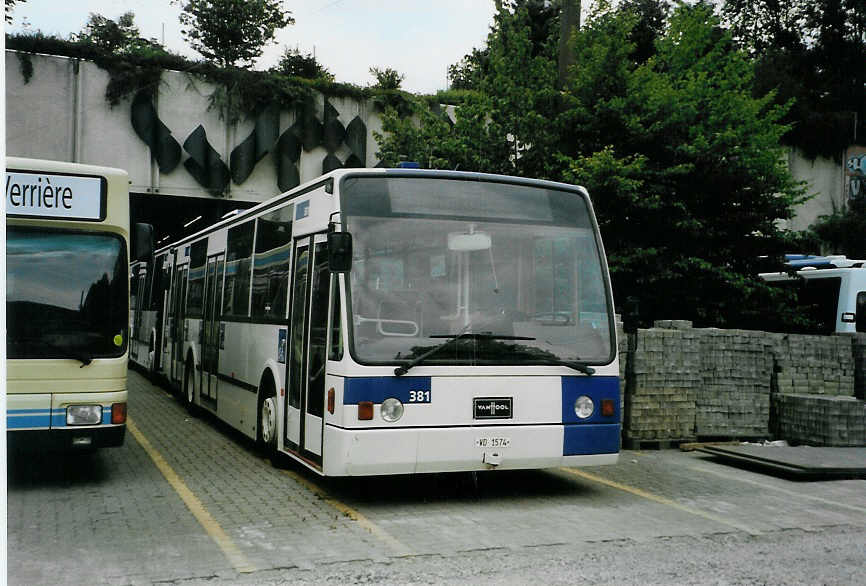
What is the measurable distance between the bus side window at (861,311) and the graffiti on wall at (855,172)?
15745mm

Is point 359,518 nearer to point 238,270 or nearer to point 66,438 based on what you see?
point 66,438

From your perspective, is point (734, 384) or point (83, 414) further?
point (734, 384)

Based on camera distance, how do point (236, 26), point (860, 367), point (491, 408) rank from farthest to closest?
point (236, 26)
point (860, 367)
point (491, 408)

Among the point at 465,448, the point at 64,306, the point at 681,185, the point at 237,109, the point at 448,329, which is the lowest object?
the point at 465,448

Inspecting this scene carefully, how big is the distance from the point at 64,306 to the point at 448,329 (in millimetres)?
3539

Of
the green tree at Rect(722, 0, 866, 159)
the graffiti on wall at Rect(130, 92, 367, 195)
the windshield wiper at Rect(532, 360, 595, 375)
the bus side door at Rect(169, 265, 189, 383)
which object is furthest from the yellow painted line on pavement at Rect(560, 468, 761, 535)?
the green tree at Rect(722, 0, 866, 159)

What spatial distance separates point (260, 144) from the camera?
2878cm

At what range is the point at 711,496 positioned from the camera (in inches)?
368

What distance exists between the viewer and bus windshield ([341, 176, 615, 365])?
8.30 metres

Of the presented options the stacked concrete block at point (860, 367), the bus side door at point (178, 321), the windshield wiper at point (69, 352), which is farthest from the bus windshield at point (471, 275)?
the bus side door at point (178, 321)

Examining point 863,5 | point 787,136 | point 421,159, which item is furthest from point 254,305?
point 863,5

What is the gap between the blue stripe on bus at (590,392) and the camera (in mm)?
8641

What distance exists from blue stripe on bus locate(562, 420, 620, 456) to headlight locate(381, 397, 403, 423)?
5.10 ft

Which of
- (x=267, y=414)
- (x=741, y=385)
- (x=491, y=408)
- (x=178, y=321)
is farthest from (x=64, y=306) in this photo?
(x=178, y=321)
